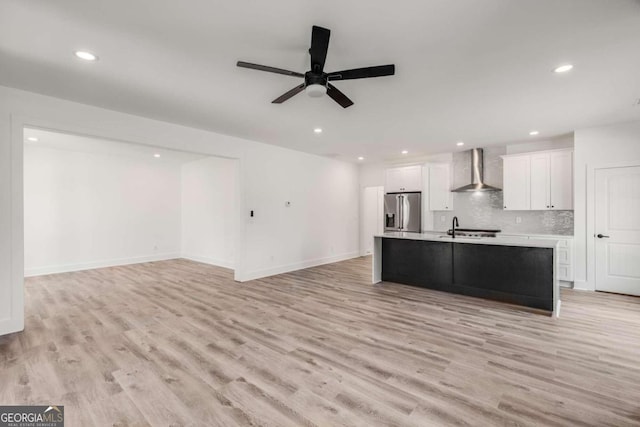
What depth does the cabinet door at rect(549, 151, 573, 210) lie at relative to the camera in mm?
5113

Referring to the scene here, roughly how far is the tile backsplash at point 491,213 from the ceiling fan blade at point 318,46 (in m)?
5.31

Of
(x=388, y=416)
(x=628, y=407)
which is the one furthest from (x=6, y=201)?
(x=628, y=407)

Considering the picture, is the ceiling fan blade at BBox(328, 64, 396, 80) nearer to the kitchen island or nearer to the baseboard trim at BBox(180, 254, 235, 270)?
the kitchen island

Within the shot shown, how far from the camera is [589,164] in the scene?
15.8ft

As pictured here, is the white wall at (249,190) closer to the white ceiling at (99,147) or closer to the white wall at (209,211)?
the white ceiling at (99,147)

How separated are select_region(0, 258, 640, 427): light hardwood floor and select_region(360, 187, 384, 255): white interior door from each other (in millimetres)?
4361

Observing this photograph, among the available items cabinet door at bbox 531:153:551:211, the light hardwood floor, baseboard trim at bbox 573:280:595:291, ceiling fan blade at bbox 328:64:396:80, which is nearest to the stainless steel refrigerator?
cabinet door at bbox 531:153:551:211

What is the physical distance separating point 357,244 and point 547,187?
479cm

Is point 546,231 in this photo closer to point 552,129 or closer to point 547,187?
point 547,187

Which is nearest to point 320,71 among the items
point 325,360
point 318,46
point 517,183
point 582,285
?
point 318,46

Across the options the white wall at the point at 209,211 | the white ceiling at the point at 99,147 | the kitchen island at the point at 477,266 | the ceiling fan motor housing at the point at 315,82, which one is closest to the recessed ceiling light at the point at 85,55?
the ceiling fan motor housing at the point at 315,82

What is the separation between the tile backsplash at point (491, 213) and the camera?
18.2 ft

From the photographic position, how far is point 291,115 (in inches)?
163

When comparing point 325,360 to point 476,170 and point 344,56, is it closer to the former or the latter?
point 344,56
